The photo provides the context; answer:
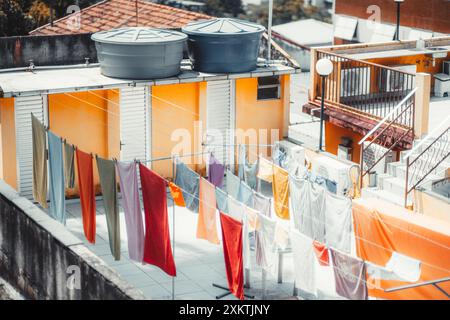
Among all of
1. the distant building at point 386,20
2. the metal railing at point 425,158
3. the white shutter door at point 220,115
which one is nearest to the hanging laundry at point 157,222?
the metal railing at point 425,158

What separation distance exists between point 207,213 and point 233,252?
141 cm

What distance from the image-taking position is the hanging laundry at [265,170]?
16503 millimetres

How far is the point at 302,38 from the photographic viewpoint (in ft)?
165

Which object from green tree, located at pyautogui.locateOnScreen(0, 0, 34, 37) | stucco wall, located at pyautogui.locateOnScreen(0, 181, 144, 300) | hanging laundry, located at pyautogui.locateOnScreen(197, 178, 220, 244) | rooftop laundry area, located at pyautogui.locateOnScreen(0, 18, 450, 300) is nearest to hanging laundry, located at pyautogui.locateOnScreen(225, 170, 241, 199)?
rooftop laundry area, located at pyautogui.locateOnScreen(0, 18, 450, 300)

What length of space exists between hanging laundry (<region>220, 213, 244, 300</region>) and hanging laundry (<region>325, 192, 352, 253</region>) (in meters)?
2.11

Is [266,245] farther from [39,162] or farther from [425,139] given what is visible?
[39,162]

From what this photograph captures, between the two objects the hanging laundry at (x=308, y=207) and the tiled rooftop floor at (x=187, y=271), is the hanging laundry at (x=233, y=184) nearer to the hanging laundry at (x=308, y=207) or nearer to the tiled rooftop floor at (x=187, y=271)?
the hanging laundry at (x=308, y=207)

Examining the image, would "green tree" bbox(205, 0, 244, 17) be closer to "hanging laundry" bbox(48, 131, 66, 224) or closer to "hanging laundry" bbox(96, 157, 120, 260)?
"hanging laundry" bbox(48, 131, 66, 224)

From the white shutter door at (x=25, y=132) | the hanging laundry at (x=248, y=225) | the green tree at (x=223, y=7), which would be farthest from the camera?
the green tree at (x=223, y=7)

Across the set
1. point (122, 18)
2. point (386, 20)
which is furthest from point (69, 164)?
point (386, 20)

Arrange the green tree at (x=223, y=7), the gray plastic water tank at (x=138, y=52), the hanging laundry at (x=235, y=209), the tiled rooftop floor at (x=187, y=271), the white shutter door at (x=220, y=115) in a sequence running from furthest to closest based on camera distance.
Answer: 1. the green tree at (x=223, y=7)
2. the white shutter door at (x=220, y=115)
3. the gray plastic water tank at (x=138, y=52)
4. the tiled rooftop floor at (x=187, y=271)
5. the hanging laundry at (x=235, y=209)

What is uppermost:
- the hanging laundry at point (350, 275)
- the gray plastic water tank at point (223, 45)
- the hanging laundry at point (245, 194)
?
the gray plastic water tank at point (223, 45)

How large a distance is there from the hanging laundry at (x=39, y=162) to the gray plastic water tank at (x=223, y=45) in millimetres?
4135
